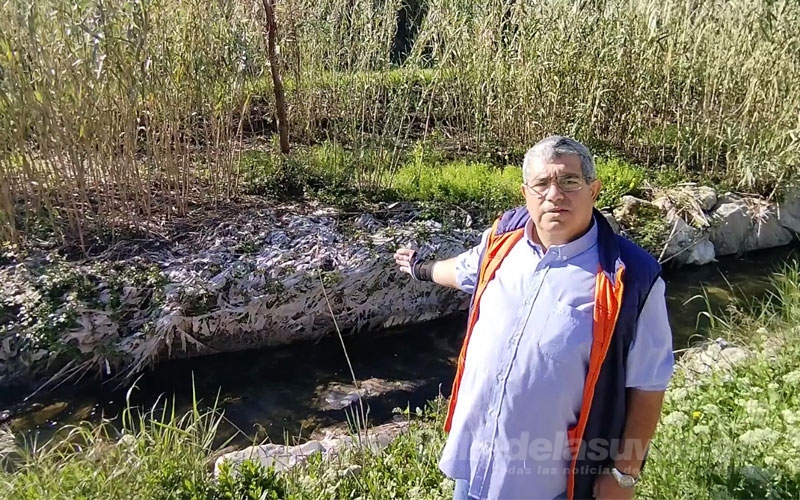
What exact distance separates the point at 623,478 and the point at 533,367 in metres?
0.31

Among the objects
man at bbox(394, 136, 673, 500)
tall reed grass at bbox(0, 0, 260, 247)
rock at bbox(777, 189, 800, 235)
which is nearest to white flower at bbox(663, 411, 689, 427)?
man at bbox(394, 136, 673, 500)

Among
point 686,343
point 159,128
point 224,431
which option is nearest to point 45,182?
point 159,128

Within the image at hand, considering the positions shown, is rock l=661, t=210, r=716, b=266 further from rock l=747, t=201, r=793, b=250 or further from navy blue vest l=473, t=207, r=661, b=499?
navy blue vest l=473, t=207, r=661, b=499

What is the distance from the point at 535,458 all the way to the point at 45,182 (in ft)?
12.4

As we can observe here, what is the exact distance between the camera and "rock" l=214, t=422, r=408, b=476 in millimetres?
2756

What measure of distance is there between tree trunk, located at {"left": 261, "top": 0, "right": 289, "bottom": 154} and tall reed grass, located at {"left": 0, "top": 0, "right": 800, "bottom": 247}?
9 cm

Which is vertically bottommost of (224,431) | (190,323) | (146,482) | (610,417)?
(224,431)

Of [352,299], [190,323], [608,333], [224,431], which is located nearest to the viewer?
[608,333]

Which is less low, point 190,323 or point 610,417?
point 610,417

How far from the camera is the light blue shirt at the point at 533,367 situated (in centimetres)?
148

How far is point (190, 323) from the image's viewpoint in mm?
4125

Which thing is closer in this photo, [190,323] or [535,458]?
[535,458]

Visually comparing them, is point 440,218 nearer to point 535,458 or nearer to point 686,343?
point 686,343

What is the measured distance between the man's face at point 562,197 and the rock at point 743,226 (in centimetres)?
479
